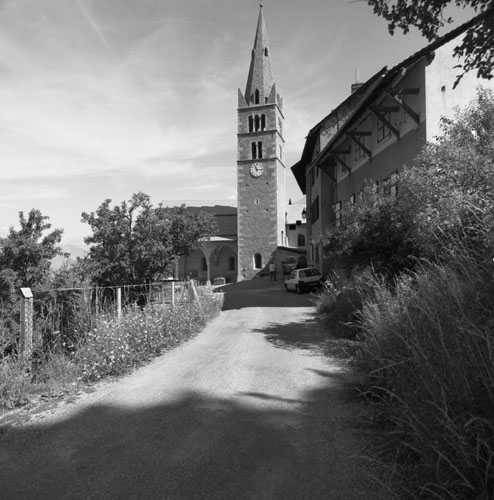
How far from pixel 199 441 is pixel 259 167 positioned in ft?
163

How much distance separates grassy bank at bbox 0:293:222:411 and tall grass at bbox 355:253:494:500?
4.13m

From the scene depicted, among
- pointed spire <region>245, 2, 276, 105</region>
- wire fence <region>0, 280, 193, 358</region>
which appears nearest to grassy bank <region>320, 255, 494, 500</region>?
wire fence <region>0, 280, 193, 358</region>

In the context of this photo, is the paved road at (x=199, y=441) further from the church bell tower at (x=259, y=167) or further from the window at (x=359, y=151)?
the church bell tower at (x=259, y=167)

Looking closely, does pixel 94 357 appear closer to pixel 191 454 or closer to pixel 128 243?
pixel 191 454

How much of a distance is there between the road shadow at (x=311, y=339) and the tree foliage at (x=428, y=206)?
180cm

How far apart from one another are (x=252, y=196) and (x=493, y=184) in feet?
152

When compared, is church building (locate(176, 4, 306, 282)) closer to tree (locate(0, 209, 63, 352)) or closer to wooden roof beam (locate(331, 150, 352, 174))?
wooden roof beam (locate(331, 150, 352, 174))

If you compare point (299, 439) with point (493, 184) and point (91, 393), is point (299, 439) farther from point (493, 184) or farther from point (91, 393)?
point (493, 184)

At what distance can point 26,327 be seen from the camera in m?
6.06

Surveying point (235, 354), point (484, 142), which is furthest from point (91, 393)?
point (484, 142)

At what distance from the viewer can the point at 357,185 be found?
1970cm

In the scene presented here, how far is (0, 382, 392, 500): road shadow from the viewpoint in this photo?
316 centimetres

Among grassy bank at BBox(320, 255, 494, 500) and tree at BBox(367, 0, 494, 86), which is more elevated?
tree at BBox(367, 0, 494, 86)

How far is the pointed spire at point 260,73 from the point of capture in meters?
53.4
